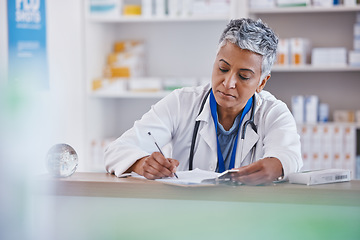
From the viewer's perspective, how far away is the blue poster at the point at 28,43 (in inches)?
150

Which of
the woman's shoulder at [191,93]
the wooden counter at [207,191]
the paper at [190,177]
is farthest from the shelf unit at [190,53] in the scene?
the wooden counter at [207,191]

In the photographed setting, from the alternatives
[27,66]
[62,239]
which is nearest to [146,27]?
[27,66]

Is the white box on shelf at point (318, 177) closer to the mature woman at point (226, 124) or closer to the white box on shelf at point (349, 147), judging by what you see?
the mature woman at point (226, 124)

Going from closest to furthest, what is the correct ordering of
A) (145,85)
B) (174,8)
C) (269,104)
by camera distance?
(269,104)
(174,8)
(145,85)

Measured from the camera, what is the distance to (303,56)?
14.6ft

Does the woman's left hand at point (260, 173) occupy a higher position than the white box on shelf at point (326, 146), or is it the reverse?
the woman's left hand at point (260, 173)

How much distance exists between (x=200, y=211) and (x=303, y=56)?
3.00 m

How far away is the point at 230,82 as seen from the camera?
7.14 feet

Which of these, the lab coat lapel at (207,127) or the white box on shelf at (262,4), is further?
the white box on shelf at (262,4)

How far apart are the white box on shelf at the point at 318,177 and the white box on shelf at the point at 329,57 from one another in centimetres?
270

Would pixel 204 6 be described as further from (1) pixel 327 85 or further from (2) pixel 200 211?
(2) pixel 200 211

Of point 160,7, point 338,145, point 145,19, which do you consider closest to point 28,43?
point 145,19

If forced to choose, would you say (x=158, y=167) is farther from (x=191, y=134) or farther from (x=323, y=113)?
(x=323, y=113)

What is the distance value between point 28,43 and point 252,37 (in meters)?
2.31
